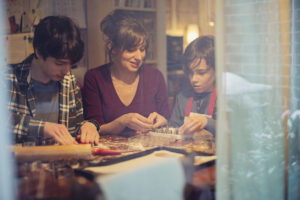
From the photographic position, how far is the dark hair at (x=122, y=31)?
1.35 metres

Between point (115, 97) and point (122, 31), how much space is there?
0.27 meters

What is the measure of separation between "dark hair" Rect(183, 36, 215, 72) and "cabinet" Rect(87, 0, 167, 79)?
0.12 m

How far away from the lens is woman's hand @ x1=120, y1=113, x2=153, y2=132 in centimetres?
145

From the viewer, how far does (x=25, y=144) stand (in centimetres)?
119

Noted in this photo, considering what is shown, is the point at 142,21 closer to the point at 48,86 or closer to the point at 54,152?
the point at 48,86

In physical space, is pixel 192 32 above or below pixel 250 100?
above

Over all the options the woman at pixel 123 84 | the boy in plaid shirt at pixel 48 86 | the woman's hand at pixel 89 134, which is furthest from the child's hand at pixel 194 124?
the boy in plaid shirt at pixel 48 86

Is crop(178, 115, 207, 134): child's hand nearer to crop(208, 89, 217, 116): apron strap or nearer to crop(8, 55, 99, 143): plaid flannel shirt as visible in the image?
crop(208, 89, 217, 116): apron strap

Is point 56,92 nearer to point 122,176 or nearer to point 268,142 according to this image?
point 122,176

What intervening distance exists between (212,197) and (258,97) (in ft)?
1.80

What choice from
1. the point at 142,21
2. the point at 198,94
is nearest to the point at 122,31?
the point at 142,21

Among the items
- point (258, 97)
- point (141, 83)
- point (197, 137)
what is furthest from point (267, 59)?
point (141, 83)

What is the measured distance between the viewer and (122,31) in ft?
4.58

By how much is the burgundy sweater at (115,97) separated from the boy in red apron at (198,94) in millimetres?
79
